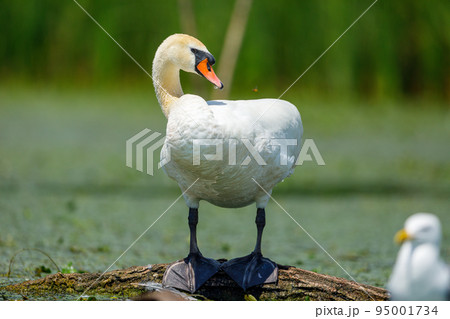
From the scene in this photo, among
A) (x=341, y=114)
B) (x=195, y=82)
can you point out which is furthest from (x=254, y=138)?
(x=341, y=114)

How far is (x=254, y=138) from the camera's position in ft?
11.9

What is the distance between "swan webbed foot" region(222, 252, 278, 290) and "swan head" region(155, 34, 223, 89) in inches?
37.4

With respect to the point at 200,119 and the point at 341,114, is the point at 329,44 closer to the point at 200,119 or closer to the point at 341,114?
the point at 341,114

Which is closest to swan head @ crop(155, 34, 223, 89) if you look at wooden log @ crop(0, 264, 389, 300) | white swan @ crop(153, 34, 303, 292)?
white swan @ crop(153, 34, 303, 292)

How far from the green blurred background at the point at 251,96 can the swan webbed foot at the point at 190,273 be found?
289cm

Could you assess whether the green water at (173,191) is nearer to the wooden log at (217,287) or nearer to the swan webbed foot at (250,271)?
the wooden log at (217,287)

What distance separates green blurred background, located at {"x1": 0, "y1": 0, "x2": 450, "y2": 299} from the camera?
24.5 feet

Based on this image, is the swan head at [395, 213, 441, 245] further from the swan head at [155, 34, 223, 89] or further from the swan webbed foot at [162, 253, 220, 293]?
the swan head at [155, 34, 223, 89]

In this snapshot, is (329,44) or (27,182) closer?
(27,182)

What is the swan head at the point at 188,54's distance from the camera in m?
3.90

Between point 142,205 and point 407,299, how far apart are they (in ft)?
14.7

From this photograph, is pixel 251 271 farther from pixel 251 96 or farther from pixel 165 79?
pixel 251 96

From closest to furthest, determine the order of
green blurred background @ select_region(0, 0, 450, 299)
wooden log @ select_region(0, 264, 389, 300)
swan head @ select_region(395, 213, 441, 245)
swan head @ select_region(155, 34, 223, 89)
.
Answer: swan head @ select_region(395, 213, 441, 245)
wooden log @ select_region(0, 264, 389, 300)
swan head @ select_region(155, 34, 223, 89)
green blurred background @ select_region(0, 0, 450, 299)

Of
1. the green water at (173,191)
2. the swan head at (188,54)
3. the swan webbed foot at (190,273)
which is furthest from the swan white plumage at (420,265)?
the green water at (173,191)
